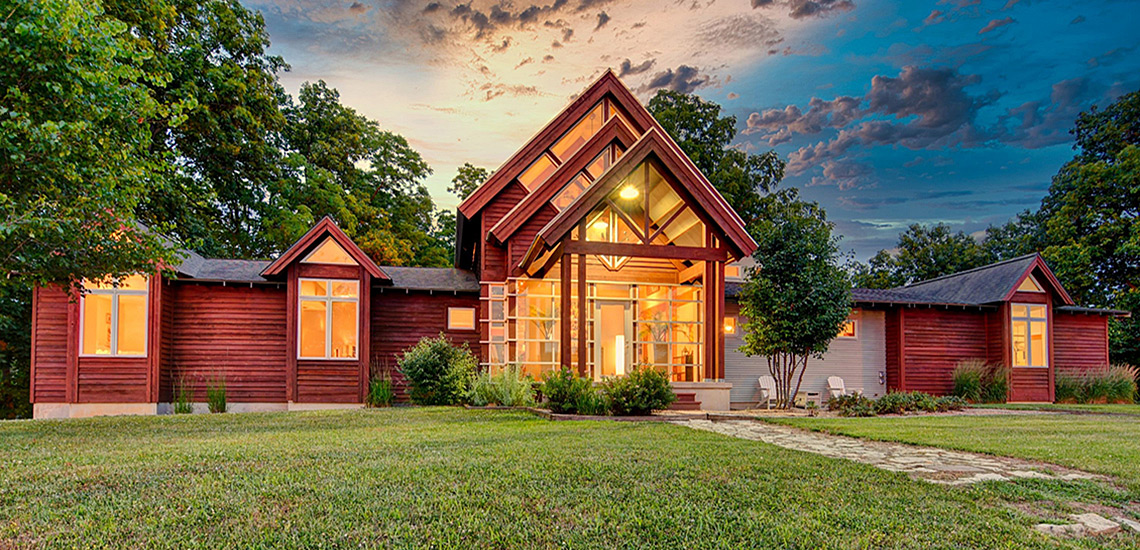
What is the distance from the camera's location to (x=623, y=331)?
1540 centimetres

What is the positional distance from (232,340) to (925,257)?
35.5 m

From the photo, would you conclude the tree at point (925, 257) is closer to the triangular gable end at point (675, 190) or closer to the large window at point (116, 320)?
the triangular gable end at point (675, 190)

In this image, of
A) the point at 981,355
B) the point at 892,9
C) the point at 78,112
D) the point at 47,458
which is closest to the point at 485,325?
the point at 78,112

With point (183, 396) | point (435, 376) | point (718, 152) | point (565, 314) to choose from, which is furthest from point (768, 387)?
point (718, 152)

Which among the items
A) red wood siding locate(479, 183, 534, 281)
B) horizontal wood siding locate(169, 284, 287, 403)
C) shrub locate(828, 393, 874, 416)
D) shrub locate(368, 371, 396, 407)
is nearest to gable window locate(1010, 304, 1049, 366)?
shrub locate(828, 393, 874, 416)

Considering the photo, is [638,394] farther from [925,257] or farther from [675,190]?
[925,257]

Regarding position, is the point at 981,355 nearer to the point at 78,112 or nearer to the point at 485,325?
the point at 485,325

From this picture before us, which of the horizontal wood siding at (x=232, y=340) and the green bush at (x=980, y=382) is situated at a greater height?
the horizontal wood siding at (x=232, y=340)

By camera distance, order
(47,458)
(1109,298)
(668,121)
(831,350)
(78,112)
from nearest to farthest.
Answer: (47,458), (78,112), (831,350), (1109,298), (668,121)

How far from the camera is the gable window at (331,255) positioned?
1528cm

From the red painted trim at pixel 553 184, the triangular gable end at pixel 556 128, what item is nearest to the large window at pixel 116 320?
the triangular gable end at pixel 556 128

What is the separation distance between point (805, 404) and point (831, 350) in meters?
4.35

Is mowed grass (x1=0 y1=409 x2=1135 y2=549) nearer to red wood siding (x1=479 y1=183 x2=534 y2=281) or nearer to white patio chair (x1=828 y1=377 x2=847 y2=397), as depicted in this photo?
red wood siding (x1=479 y1=183 x2=534 y2=281)

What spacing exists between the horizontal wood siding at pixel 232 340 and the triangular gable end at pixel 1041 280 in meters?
19.4
